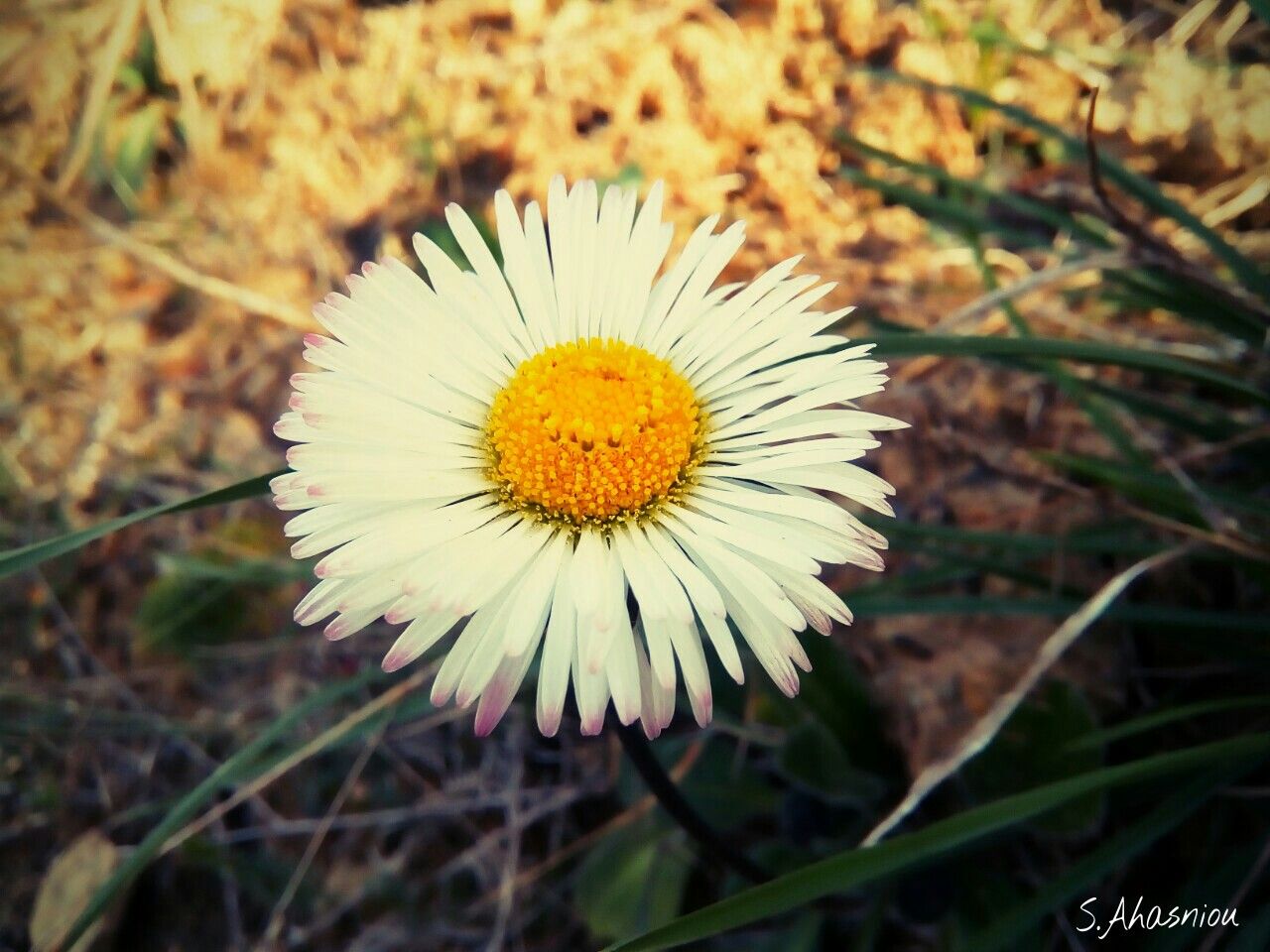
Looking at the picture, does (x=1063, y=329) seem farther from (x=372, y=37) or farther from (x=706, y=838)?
(x=372, y=37)

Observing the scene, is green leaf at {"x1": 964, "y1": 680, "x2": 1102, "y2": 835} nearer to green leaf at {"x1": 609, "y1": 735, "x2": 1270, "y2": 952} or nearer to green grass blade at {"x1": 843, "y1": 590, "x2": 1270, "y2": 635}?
green grass blade at {"x1": 843, "y1": 590, "x2": 1270, "y2": 635}

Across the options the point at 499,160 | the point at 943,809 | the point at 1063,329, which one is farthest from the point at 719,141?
the point at 943,809

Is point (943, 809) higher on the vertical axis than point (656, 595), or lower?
lower

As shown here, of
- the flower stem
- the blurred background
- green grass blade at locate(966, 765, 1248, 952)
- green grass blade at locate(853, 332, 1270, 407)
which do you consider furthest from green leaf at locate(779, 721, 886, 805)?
green grass blade at locate(853, 332, 1270, 407)

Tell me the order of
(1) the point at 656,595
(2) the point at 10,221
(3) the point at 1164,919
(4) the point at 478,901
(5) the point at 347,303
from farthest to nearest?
(2) the point at 10,221 < (4) the point at 478,901 < (3) the point at 1164,919 < (5) the point at 347,303 < (1) the point at 656,595

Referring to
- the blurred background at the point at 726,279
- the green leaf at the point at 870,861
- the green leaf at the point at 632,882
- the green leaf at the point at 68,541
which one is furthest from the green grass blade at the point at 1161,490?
the green leaf at the point at 68,541
